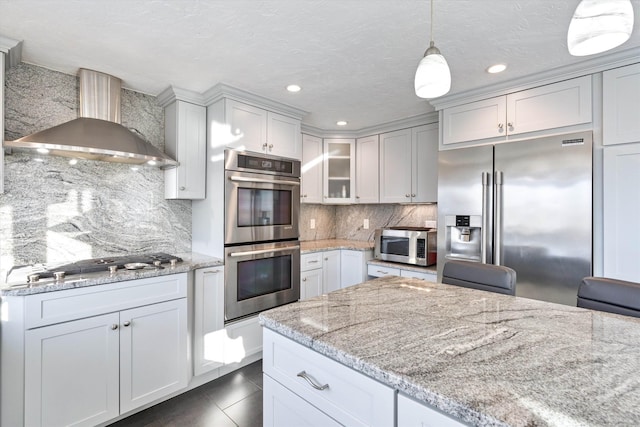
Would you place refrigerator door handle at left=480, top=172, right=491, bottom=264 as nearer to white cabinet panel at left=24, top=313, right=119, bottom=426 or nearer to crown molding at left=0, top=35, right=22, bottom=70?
white cabinet panel at left=24, top=313, right=119, bottom=426

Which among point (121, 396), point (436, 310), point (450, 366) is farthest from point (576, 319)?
point (121, 396)

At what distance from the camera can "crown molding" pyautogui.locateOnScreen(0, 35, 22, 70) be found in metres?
1.79

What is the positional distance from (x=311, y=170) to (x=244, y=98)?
1.33 metres

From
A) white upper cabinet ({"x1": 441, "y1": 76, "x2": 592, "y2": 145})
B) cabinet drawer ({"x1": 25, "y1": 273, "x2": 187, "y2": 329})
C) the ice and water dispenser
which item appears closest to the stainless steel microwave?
the ice and water dispenser

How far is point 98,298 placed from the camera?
1.84 metres

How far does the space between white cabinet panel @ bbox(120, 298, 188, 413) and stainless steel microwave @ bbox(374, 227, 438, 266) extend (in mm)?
2032

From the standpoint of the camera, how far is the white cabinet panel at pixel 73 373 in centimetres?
166

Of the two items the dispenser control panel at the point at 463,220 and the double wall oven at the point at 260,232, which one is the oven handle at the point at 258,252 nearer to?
the double wall oven at the point at 260,232

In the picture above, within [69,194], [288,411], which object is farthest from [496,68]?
[69,194]

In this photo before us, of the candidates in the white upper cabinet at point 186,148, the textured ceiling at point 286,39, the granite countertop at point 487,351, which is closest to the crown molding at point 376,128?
the textured ceiling at point 286,39

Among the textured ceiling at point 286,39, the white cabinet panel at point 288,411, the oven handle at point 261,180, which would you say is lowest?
the white cabinet panel at point 288,411

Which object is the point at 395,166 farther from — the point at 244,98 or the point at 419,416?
the point at 419,416

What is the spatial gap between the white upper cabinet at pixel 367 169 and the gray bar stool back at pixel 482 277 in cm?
194

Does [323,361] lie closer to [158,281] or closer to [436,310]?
[436,310]
